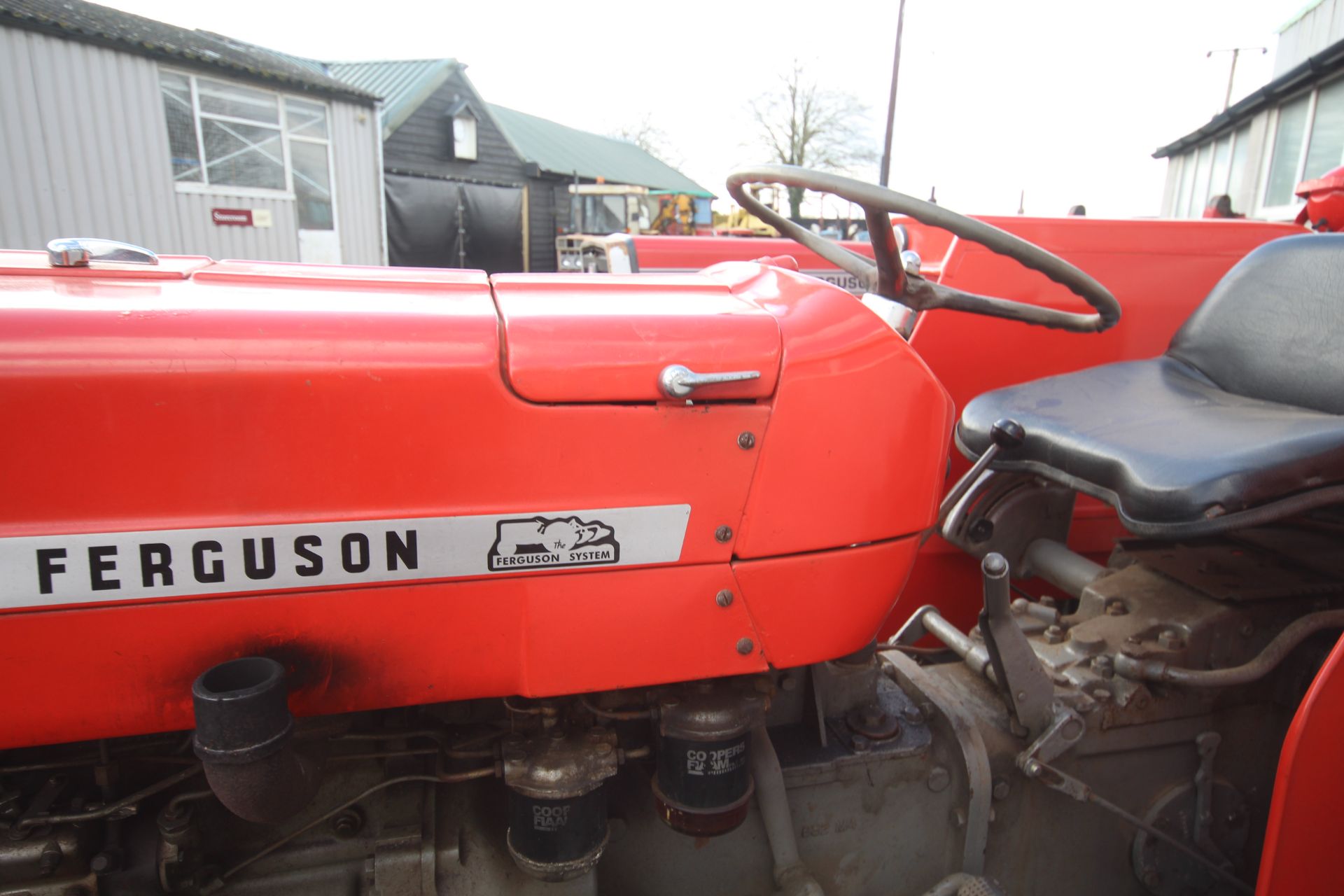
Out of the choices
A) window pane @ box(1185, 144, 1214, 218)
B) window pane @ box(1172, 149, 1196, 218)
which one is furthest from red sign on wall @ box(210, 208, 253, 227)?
window pane @ box(1172, 149, 1196, 218)

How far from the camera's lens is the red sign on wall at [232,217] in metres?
9.47

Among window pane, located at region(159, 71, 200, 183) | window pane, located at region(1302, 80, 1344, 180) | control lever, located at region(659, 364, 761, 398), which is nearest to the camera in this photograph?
control lever, located at region(659, 364, 761, 398)

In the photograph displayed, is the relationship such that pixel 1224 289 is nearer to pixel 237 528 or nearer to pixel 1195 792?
pixel 1195 792

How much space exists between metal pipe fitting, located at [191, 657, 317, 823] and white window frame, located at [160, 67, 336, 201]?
32.6 feet

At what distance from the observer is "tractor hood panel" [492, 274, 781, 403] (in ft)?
3.14

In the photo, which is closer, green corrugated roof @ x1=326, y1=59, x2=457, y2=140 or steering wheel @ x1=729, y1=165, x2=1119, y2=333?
steering wheel @ x1=729, y1=165, x2=1119, y2=333

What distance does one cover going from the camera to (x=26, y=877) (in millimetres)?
975

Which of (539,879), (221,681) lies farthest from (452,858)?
(221,681)

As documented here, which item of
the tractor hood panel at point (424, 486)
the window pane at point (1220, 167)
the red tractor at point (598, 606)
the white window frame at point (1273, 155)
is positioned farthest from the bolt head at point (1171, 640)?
the window pane at point (1220, 167)

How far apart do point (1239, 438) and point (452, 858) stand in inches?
53.0

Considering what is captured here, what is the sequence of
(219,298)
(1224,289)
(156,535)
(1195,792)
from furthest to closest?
(1224,289)
(1195,792)
(219,298)
(156,535)

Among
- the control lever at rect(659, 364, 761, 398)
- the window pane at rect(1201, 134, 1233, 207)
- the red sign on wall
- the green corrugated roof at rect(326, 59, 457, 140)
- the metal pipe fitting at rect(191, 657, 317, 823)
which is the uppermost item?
the green corrugated roof at rect(326, 59, 457, 140)

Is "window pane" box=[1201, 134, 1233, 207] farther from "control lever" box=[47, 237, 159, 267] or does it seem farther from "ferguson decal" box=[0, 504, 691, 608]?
"control lever" box=[47, 237, 159, 267]

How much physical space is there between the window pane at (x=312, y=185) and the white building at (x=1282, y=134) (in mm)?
Answer: 9931
